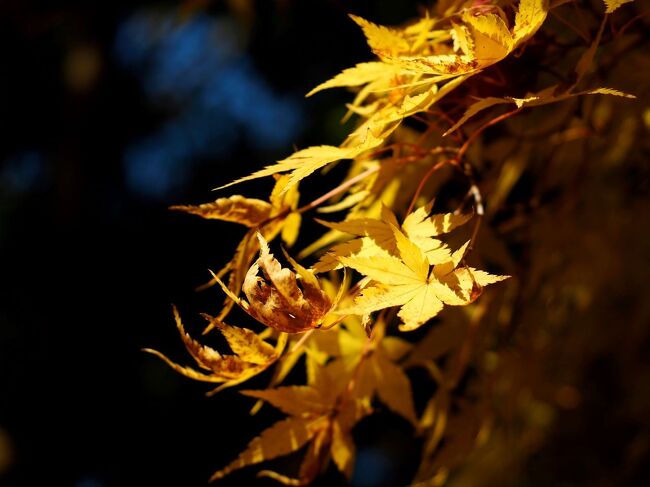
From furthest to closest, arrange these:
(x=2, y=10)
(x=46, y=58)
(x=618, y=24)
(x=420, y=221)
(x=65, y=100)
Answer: (x=46, y=58) → (x=65, y=100) → (x=2, y=10) → (x=618, y=24) → (x=420, y=221)

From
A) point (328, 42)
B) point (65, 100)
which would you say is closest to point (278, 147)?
point (328, 42)

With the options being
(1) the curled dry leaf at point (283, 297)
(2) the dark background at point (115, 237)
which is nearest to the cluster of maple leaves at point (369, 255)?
(1) the curled dry leaf at point (283, 297)

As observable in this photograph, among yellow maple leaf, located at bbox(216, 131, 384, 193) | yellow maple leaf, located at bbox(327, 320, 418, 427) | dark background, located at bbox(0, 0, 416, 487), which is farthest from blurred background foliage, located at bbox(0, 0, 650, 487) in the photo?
yellow maple leaf, located at bbox(216, 131, 384, 193)

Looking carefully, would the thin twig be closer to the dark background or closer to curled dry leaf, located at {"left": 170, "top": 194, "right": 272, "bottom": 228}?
curled dry leaf, located at {"left": 170, "top": 194, "right": 272, "bottom": 228}

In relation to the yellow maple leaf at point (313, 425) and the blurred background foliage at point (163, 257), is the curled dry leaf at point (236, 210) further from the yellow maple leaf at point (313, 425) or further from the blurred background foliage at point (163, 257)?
the blurred background foliage at point (163, 257)

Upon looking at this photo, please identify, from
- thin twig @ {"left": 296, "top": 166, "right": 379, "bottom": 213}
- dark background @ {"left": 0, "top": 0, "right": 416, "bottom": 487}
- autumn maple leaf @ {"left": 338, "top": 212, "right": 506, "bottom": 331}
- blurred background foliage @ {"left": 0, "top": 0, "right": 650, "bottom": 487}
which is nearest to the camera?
autumn maple leaf @ {"left": 338, "top": 212, "right": 506, "bottom": 331}

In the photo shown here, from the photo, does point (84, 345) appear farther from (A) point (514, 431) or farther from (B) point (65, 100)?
(A) point (514, 431)
